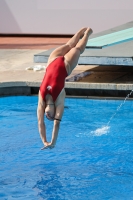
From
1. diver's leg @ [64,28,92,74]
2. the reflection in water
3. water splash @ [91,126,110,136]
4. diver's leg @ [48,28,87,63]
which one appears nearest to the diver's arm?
diver's leg @ [64,28,92,74]

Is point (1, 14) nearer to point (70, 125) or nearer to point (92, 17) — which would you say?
point (92, 17)

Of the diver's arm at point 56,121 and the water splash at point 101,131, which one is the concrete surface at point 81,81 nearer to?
the water splash at point 101,131

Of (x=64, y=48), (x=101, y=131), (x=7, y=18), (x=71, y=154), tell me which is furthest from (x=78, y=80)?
(x=7, y=18)

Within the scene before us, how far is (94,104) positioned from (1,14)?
780 centimetres

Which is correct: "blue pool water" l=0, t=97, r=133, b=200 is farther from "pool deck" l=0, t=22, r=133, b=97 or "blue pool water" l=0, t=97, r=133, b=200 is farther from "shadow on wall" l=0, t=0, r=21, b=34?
"shadow on wall" l=0, t=0, r=21, b=34

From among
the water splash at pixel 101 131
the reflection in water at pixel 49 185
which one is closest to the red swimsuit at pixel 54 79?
the reflection in water at pixel 49 185

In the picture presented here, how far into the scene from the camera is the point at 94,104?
10789mm

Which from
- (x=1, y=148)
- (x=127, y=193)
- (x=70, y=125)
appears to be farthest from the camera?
(x=70, y=125)

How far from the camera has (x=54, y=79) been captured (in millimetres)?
7066

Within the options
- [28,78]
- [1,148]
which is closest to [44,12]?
[28,78]

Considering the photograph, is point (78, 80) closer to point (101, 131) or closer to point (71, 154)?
point (101, 131)

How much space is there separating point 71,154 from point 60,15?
Answer: 30.2 ft

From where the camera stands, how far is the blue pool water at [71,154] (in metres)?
7.26

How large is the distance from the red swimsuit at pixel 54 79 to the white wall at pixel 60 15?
925cm
